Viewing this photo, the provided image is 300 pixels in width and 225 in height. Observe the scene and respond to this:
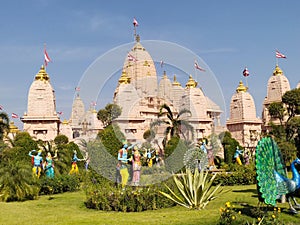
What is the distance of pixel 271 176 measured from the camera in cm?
778

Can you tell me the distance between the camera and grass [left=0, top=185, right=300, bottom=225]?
8.08 meters

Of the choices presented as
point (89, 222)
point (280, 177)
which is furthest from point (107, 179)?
point (280, 177)

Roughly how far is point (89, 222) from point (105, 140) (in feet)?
28.8

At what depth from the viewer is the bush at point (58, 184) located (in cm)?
1447

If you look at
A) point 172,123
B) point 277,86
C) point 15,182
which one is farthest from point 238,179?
point 277,86

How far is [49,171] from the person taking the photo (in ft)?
53.8

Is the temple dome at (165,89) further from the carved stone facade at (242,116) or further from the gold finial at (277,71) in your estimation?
the gold finial at (277,71)

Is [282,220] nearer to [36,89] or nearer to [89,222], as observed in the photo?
[89,222]

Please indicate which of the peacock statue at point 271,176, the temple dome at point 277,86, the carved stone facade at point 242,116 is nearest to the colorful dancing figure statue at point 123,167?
the peacock statue at point 271,176

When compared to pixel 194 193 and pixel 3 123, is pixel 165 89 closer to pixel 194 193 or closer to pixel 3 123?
pixel 194 193

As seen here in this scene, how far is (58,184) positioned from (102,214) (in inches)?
235

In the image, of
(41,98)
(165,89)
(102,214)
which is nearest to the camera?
(102,214)

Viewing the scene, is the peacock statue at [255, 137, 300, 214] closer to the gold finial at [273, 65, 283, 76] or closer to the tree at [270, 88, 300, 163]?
the tree at [270, 88, 300, 163]

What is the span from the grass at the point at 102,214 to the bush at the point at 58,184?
1.47m
